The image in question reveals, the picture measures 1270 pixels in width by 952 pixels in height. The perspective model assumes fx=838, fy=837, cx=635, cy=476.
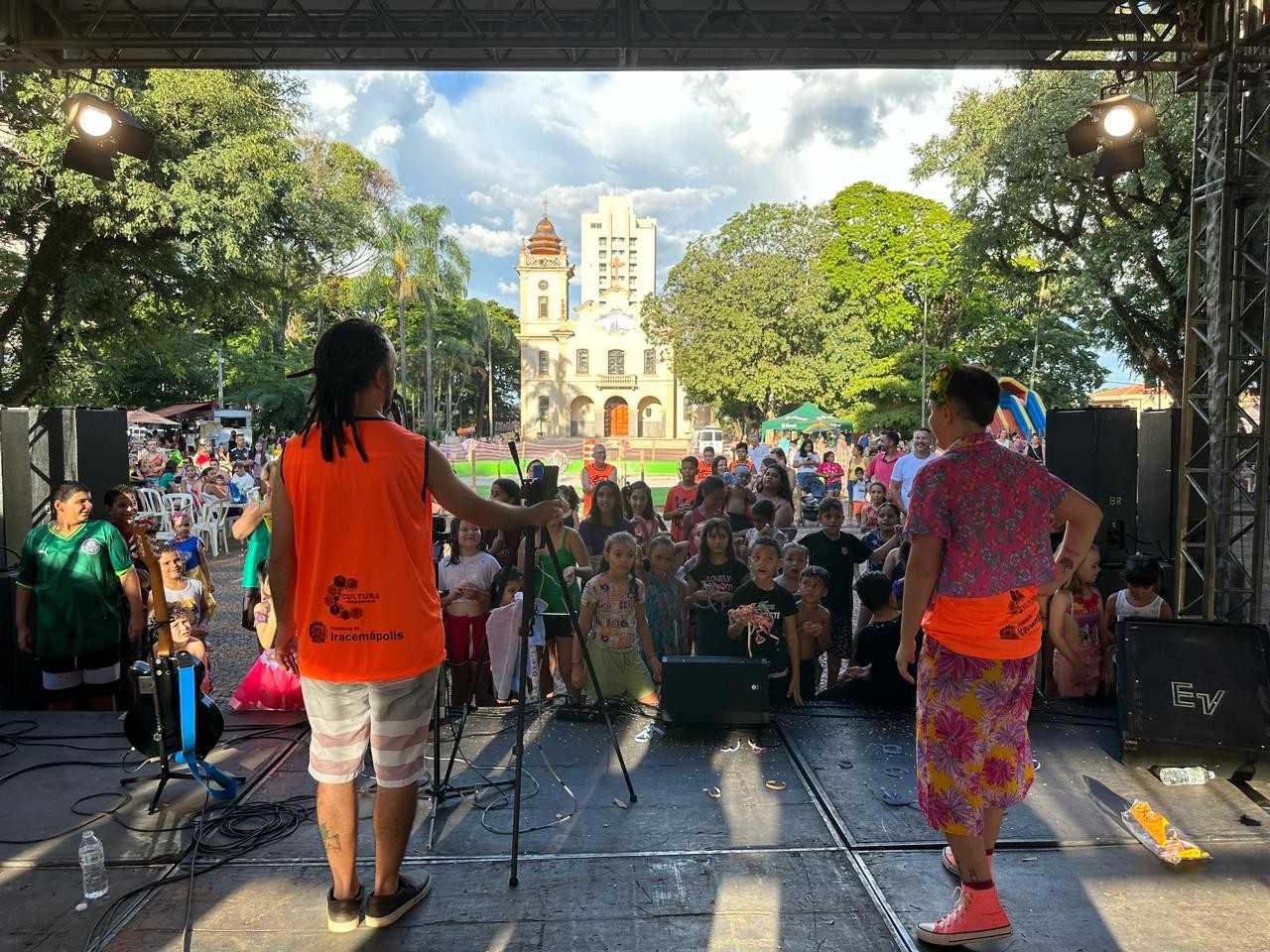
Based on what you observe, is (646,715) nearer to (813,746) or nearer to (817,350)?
(813,746)

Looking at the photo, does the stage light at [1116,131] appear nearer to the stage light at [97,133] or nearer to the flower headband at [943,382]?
the flower headband at [943,382]

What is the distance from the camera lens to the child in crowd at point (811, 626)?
18.2 feet

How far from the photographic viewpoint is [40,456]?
19.7 ft

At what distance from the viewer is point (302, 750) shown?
464 cm

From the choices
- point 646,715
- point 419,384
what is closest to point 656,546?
point 646,715

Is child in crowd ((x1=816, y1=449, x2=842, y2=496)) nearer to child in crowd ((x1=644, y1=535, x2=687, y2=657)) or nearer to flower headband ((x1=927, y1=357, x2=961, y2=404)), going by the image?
child in crowd ((x1=644, y1=535, x2=687, y2=657))

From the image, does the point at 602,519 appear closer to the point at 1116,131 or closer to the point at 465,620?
the point at 465,620

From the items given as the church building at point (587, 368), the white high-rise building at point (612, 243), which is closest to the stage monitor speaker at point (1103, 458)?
the church building at point (587, 368)

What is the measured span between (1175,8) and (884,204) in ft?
99.2

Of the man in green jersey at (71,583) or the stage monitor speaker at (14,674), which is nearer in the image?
the man in green jersey at (71,583)

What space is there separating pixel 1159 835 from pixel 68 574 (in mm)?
5858

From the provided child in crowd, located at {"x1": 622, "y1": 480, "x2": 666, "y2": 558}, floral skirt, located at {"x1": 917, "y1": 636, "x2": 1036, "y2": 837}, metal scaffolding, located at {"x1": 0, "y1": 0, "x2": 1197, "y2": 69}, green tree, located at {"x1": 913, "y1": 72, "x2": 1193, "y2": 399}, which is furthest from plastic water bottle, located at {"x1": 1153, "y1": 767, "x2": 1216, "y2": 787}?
green tree, located at {"x1": 913, "y1": 72, "x2": 1193, "y2": 399}

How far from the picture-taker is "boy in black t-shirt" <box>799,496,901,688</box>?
20.0 feet

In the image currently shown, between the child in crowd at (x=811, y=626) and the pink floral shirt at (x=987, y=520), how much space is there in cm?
281
